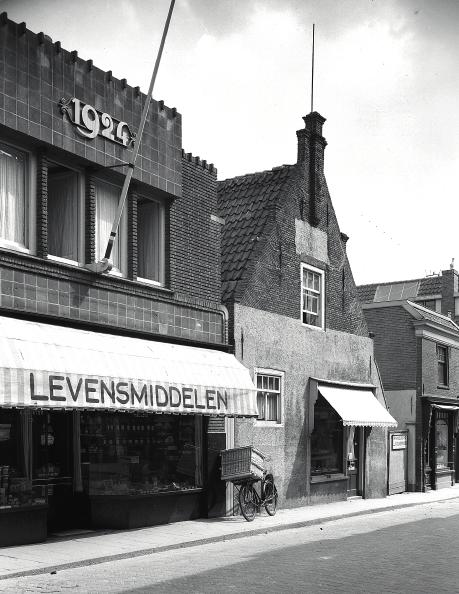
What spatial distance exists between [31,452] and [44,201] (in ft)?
13.1

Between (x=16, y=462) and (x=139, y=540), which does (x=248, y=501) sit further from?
(x=16, y=462)

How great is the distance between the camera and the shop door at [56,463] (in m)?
14.2

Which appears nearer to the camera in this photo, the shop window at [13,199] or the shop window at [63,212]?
the shop window at [13,199]

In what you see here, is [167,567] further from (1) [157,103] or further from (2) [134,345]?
(1) [157,103]

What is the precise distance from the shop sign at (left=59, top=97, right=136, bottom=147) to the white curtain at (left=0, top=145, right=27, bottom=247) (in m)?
1.18

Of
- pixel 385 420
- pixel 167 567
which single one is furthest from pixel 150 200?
pixel 385 420

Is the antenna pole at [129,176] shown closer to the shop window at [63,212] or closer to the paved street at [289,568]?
the shop window at [63,212]

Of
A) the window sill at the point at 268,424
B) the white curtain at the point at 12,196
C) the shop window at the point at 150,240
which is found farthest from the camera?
the window sill at the point at 268,424

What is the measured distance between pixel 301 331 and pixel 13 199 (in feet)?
32.6

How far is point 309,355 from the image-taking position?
875 inches

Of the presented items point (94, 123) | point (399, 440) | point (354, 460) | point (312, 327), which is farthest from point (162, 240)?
point (399, 440)

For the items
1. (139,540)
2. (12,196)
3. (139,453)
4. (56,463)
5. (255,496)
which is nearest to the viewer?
(12,196)

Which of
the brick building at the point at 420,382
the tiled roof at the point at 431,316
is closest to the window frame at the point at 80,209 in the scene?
the brick building at the point at 420,382

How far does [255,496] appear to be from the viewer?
711 inches
